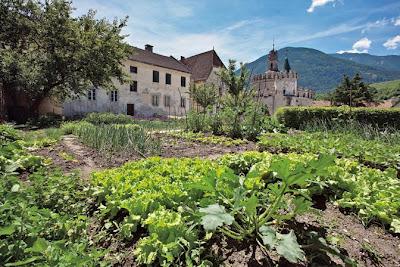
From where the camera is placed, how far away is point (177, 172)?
9.87ft

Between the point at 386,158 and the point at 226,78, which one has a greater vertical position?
the point at 226,78

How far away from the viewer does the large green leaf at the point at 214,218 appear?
1.59m

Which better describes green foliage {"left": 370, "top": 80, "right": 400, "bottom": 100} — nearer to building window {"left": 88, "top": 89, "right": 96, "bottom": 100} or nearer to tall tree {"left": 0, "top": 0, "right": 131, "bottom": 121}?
building window {"left": 88, "top": 89, "right": 96, "bottom": 100}

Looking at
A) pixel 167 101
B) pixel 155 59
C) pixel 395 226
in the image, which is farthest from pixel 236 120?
pixel 155 59

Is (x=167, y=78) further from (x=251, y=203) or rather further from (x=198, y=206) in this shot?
(x=251, y=203)

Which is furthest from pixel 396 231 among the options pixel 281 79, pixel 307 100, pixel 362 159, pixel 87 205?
pixel 307 100

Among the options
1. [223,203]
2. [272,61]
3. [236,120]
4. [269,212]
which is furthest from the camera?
[272,61]

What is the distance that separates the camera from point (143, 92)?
31.4 m

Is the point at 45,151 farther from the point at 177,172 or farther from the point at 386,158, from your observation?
the point at 386,158

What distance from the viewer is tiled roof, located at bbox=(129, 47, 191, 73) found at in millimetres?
31334

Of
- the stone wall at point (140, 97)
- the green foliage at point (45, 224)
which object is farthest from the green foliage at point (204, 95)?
the green foliage at point (45, 224)

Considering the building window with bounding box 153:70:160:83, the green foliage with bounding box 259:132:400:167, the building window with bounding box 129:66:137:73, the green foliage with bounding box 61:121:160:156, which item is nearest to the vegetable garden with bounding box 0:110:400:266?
the green foliage with bounding box 259:132:400:167

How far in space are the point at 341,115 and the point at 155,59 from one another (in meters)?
24.6

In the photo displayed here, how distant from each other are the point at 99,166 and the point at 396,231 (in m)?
4.41
